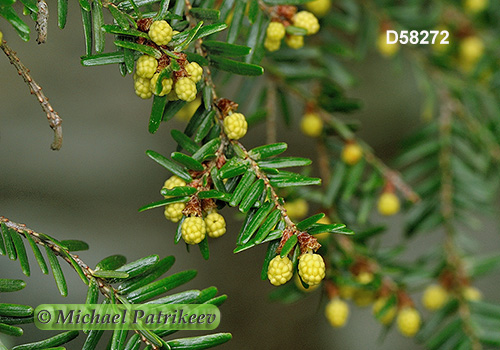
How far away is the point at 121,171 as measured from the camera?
1092 millimetres

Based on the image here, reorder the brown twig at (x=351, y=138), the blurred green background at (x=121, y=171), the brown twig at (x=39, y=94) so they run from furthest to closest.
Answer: the blurred green background at (x=121, y=171) < the brown twig at (x=351, y=138) < the brown twig at (x=39, y=94)

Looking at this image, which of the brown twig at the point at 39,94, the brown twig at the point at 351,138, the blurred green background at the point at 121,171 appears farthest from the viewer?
the blurred green background at the point at 121,171

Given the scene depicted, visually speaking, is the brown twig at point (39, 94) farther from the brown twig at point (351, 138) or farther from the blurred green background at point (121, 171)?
the blurred green background at point (121, 171)

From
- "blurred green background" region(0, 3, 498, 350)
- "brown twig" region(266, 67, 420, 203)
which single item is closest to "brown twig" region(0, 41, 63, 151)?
"brown twig" region(266, 67, 420, 203)

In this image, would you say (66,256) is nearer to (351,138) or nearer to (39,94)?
(39,94)

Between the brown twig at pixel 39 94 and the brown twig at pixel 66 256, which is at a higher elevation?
the brown twig at pixel 39 94

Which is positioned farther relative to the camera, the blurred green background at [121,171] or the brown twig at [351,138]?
the blurred green background at [121,171]

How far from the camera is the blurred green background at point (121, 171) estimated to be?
0.96 metres

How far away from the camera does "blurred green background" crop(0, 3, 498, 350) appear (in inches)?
37.9

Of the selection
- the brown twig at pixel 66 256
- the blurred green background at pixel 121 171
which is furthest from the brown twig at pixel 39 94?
the blurred green background at pixel 121 171

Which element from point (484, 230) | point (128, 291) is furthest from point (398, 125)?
point (128, 291)

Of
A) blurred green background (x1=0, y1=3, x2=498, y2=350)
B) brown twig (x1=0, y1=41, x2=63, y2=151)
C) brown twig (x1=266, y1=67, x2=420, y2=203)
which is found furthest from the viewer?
blurred green background (x1=0, y1=3, x2=498, y2=350)

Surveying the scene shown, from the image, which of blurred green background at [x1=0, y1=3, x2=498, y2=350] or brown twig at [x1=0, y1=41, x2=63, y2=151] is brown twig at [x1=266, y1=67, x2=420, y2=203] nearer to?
blurred green background at [x1=0, y1=3, x2=498, y2=350]

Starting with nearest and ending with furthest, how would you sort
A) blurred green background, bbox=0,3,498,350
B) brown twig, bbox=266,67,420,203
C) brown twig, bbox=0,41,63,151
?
brown twig, bbox=0,41,63,151 → brown twig, bbox=266,67,420,203 → blurred green background, bbox=0,3,498,350
